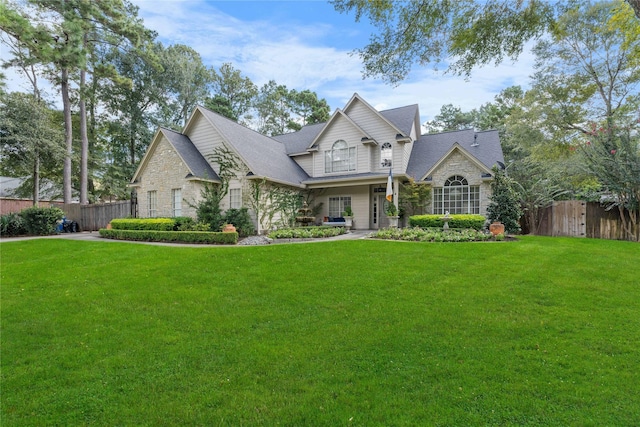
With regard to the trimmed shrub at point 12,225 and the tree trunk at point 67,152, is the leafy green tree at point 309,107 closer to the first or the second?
the tree trunk at point 67,152

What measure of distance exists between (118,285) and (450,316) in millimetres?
6327

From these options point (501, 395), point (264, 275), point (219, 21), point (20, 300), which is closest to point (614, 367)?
point (501, 395)

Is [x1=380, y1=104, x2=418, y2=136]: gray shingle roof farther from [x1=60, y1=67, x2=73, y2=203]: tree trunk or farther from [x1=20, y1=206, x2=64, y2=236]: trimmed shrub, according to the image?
[x1=60, y1=67, x2=73, y2=203]: tree trunk

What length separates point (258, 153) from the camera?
57.6 ft

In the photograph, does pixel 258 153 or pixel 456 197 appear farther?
pixel 258 153

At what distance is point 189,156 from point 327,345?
15422mm

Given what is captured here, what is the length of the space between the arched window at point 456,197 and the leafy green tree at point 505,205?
6.34 ft

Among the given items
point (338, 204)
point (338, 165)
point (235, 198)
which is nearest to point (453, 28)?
point (235, 198)

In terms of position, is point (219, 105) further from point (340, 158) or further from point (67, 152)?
point (340, 158)

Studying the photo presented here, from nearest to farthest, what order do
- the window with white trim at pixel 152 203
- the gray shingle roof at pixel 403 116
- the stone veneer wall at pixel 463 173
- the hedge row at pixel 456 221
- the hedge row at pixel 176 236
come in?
the hedge row at pixel 176 236
the hedge row at pixel 456 221
the stone veneer wall at pixel 463 173
the window with white trim at pixel 152 203
the gray shingle roof at pixel 403 116

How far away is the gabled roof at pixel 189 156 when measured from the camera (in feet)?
52.2

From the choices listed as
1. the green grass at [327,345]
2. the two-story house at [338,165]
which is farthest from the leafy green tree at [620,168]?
the green grass at [327,345]

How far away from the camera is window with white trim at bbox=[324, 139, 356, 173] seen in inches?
738

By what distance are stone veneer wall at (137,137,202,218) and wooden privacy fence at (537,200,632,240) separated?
669 inches
